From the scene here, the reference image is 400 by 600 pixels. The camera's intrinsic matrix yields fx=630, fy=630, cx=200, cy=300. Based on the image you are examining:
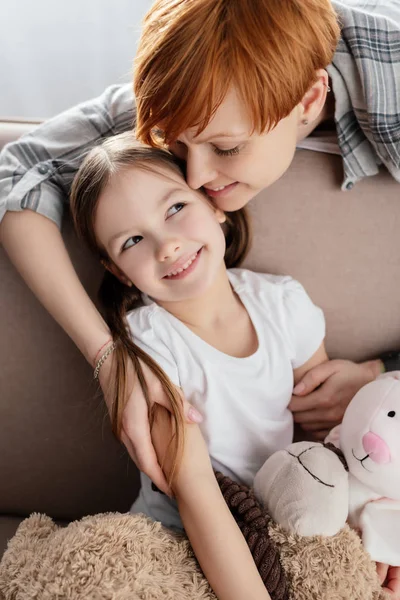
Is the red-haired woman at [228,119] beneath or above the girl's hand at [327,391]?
above

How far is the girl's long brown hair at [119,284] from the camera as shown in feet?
3.22

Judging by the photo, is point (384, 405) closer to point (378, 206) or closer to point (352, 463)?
point (352, 463)

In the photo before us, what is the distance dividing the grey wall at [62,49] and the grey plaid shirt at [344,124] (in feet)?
1.39

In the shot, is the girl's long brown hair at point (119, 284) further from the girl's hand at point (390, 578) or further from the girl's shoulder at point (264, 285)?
the girl's hand at point (390, 578)

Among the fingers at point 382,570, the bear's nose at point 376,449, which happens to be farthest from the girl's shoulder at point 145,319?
the fingers at point 382,570

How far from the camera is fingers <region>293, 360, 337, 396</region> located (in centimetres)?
117

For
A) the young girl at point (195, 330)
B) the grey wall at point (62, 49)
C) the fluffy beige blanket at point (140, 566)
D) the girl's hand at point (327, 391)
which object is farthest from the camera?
the grey wall at point (62, 49)

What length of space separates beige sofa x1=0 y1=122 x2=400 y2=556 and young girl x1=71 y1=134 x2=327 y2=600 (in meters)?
0.06

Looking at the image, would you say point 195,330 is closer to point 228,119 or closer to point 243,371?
point 243,371

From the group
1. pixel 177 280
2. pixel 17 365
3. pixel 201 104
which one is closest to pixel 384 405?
pixel 177 280

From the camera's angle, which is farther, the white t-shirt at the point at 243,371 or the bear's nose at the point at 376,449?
the white t-shirt at the point at 243,371

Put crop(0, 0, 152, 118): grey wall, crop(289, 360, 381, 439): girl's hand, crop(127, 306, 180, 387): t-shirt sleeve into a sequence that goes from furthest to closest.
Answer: crop(0, 0, 152, 118): grey wall
crop(289, 360, 381, 439): girl's hand
crop(127, 306, 180, 387): t-shirt sleeve

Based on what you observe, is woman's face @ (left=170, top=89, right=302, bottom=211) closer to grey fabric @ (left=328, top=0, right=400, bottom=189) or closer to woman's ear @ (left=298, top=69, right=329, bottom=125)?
woman's ear @ (left=298, top=69, right=329, bottom=125)

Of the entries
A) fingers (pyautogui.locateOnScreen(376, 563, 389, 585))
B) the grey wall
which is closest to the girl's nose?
fingers (pyautogui.locateOnScreen(376, 563, 389, 585))
